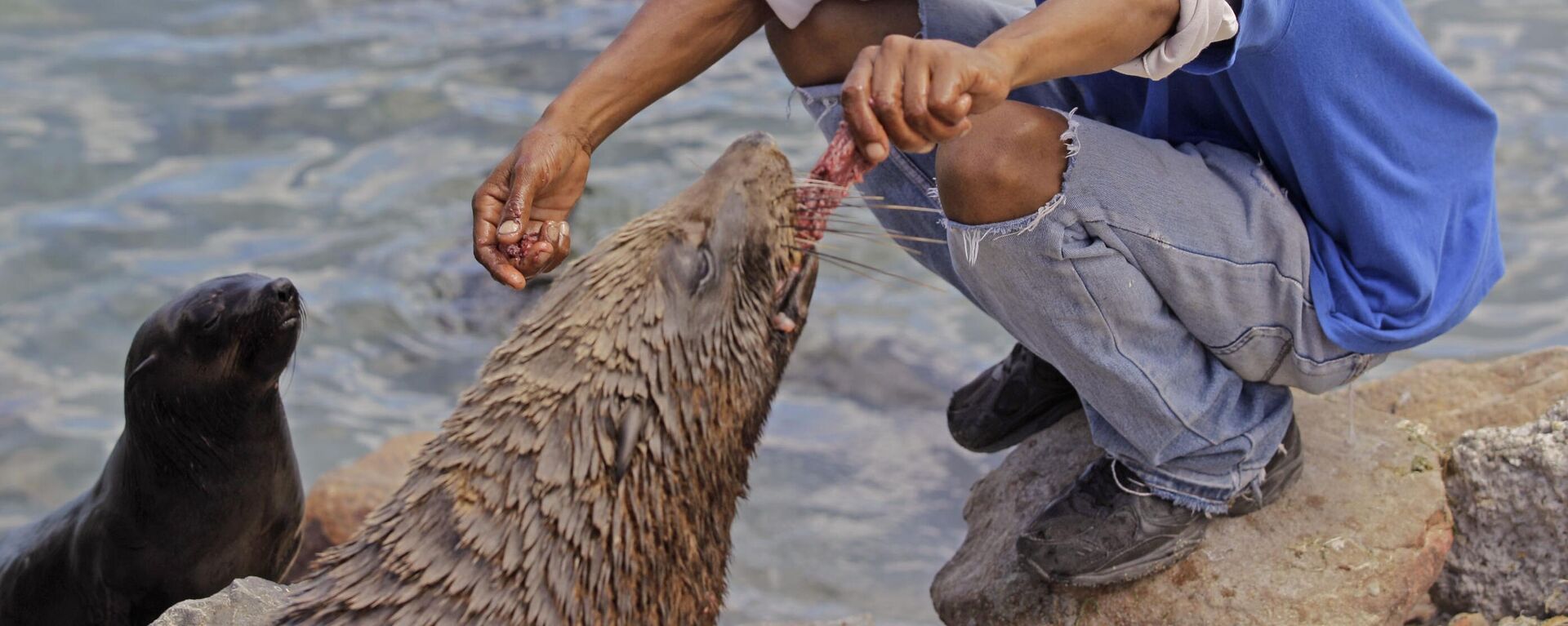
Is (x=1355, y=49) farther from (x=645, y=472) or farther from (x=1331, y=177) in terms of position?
(x=645, y=472)

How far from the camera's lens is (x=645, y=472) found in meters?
2.92

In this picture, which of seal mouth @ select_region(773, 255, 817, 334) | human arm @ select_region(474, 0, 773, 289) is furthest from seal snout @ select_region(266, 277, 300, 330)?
seal mouth @ select_region(773, 255, 817, 334)

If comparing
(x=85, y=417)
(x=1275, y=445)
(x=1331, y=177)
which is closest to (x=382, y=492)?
(x=85, y=417)

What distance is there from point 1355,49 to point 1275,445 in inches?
38.5

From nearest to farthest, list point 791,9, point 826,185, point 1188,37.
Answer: point 1188,37, point 826,185, point 791,9

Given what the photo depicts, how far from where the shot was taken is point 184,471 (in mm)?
3500

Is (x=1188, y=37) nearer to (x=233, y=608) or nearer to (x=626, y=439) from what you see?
(x=626, y=439)

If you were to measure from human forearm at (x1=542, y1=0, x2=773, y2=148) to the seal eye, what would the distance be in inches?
12.8

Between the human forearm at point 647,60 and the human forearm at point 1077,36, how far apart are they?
105 centimetres

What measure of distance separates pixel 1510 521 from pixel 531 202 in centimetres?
243

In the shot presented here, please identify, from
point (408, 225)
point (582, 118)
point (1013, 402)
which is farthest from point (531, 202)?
point (408, 225)

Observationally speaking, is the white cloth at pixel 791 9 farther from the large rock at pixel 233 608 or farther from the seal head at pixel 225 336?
the large rock at pixel 233 608

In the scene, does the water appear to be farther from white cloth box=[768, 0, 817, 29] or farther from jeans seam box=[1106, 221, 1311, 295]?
jeans seam box=[1106, 221, 1311, 295]

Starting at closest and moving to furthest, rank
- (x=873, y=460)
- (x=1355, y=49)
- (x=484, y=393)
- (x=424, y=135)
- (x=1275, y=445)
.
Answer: (x=1355, y=49)
(x=484, y=393)
(x=1275, y=445)
(x=873, y=460)
(x=424, y=135)
